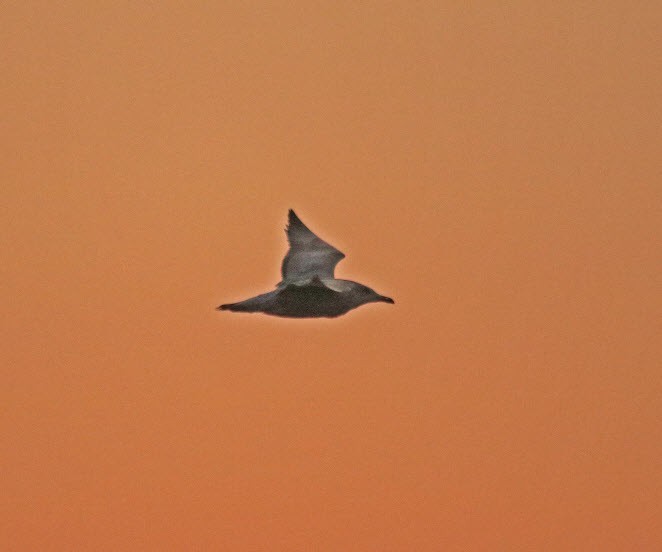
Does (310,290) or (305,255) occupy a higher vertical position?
(305,255)

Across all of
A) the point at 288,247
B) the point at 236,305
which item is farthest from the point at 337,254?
the point at 236,305

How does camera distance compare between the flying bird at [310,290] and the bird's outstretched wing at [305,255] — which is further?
the bird's outstretched wing at [305,255]

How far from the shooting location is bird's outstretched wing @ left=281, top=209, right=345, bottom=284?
1463 centimetres

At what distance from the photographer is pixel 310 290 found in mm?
13539

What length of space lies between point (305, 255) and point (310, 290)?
1514 millimetres

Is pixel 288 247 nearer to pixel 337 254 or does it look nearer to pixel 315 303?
pixel 337 254

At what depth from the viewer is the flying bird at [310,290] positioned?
1365cm

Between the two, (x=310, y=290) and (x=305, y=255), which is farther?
(x=305, y=255)

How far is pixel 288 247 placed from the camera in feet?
49.6

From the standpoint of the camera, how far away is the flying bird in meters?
13.6

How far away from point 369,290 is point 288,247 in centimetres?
142

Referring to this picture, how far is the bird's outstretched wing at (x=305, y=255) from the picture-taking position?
48.0 feet

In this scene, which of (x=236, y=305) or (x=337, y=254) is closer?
(x=236, y=305)

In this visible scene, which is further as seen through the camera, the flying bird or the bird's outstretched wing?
the bird's outstretched wing
